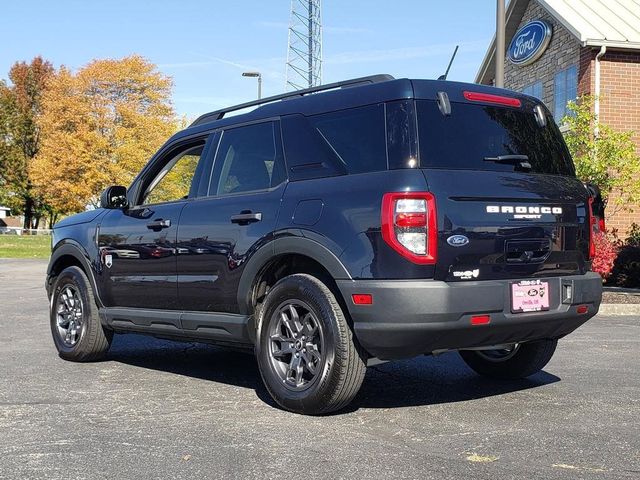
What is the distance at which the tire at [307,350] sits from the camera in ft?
15.5

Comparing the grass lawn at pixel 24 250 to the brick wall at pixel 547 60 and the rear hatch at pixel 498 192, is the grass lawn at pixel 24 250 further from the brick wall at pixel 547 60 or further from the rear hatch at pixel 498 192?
the rear hatch at pixel 498 192

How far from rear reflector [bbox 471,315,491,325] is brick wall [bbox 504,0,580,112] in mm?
15588

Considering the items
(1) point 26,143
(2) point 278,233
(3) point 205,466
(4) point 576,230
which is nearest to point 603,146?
(4) point 576,230

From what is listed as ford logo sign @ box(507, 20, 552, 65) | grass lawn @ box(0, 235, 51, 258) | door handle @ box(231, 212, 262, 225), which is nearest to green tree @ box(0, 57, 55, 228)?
grass lawn @ box(0, 235, 51, 258)

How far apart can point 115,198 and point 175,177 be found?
604 millimetres

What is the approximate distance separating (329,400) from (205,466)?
1.09 meters

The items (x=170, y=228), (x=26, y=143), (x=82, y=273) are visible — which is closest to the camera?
(x=170, y=228)

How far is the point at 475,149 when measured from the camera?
16.2ft

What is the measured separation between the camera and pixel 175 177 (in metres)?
6.52

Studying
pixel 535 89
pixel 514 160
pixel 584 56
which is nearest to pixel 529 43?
pixel 535 89

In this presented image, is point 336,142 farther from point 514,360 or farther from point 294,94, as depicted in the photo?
point 514,360

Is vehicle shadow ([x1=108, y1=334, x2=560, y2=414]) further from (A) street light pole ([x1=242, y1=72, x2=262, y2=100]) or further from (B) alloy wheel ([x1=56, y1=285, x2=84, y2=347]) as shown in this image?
(A) street light pole ([x1=242, y1=72, x2=262, y2=100])

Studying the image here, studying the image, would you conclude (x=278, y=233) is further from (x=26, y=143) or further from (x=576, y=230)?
(x=26, y=143)

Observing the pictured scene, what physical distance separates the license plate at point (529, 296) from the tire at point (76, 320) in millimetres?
3669
